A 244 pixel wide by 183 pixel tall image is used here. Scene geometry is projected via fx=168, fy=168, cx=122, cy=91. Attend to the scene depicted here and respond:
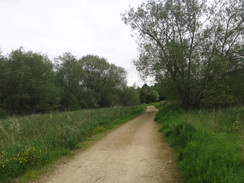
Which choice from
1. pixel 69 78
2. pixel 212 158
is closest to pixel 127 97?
pixel 69 78

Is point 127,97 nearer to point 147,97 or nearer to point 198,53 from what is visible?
point 147,97

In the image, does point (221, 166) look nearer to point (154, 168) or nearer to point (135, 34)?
point (154, 168)

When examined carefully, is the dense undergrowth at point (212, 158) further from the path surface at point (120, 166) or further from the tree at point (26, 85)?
the tree at point (26, 85)

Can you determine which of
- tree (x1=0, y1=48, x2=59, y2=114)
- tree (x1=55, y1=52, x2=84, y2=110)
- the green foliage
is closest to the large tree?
tree (x1=0, y1=48, x2=59, y2=114)

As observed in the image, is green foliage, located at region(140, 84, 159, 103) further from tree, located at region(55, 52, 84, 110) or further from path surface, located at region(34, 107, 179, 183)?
path surface, located at region(34, 107, 179, 183)

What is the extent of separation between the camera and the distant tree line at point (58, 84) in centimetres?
2711

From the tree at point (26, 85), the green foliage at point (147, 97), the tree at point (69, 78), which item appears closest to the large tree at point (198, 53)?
the tree at point (26, 85)

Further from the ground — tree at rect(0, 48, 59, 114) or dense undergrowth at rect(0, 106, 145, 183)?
tree at rect(0, 48, 59, 114)

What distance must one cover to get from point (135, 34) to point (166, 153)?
15.6m

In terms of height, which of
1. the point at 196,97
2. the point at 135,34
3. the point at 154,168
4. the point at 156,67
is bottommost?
the point at 154,168

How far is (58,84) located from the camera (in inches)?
1526

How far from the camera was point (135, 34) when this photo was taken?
18875 mm

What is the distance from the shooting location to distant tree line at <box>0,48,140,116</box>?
27.1 m

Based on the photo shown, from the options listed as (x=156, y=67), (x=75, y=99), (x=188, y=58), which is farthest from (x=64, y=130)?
(x=75, y=99)
